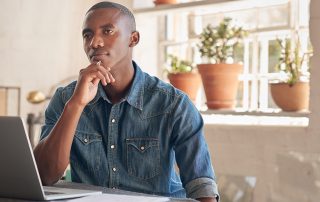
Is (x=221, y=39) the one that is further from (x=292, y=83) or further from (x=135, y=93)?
(x=135, y=93)

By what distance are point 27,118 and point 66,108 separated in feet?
6.29

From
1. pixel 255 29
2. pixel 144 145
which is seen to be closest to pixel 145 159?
pixel 144 145

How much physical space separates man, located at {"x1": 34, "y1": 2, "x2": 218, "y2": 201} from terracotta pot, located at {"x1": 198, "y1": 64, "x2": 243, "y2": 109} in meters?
1.46

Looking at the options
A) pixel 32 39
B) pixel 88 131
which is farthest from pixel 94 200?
pixel 32 39

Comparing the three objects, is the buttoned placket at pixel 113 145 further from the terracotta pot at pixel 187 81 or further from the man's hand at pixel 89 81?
the terracotta pot at pixel 187 81

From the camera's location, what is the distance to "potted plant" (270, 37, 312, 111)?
2883 mm

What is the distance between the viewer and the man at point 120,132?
62.6 inches

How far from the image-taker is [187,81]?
3383 millimetres

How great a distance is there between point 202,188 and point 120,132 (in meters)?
0.30

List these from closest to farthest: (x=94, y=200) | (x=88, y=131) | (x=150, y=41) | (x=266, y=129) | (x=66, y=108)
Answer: (x=94, y=200)
(x=66, y=108)
(x=88, y=131)
(x=266, y=129)
(x=150, y=41)

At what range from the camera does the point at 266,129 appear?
2969mm

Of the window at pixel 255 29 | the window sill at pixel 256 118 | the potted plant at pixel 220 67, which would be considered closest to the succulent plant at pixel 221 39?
the potted plant at pixel 220 67

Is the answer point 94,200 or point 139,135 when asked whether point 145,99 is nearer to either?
point 139,135

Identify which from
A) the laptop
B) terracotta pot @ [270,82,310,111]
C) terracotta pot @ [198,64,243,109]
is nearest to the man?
the laptop
